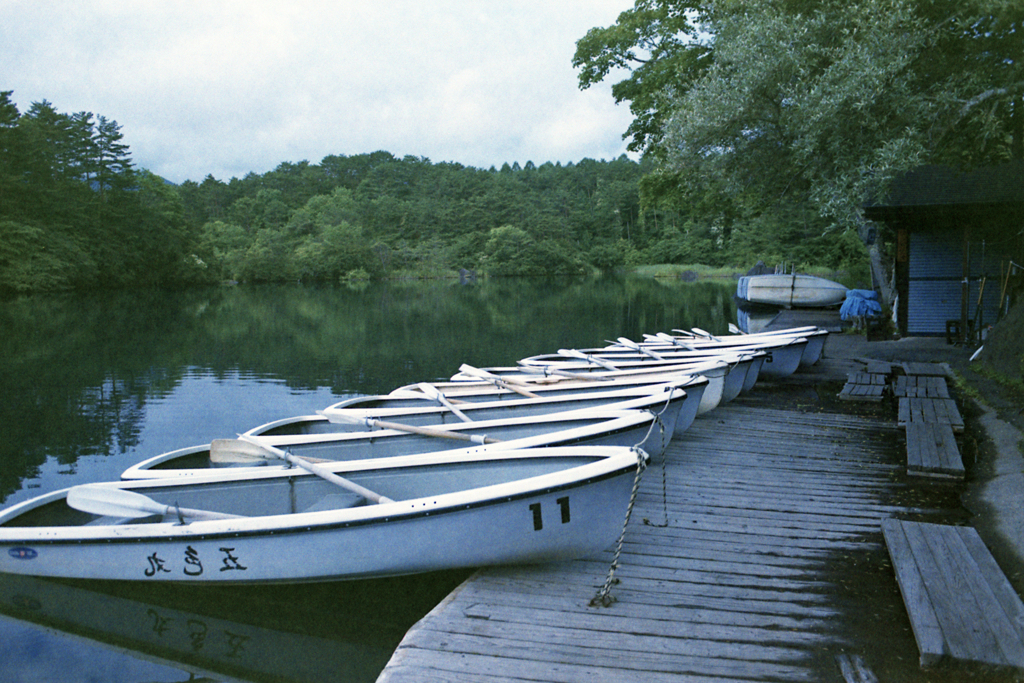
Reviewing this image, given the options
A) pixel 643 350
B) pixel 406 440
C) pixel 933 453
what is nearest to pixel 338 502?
pixel 406 440

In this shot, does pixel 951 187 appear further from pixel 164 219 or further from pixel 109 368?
pixel 164 219

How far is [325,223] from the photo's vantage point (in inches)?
3391

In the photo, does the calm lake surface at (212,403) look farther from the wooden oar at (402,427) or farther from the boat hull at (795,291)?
the boat hull at (795,291)

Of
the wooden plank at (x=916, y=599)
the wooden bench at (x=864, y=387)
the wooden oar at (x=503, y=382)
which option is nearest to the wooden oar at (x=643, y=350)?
the wooden bench at (x=864, y=387)

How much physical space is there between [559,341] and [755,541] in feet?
58.9

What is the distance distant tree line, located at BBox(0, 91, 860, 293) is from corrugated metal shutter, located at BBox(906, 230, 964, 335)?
9585 millimetres

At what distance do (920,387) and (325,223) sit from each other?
274ft

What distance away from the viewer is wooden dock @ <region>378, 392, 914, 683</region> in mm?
3355

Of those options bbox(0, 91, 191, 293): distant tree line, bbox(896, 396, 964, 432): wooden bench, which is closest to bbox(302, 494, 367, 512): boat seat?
bbox(896, 396, 964, 432): wooden bench

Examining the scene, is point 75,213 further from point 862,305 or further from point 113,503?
point 113,503

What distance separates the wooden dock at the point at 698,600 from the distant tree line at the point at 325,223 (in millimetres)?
20334

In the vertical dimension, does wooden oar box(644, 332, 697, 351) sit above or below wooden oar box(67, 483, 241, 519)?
above

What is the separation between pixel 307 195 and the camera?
11075 cm

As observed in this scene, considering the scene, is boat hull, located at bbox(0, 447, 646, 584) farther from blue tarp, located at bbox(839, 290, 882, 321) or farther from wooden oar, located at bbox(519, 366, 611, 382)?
blue tarp, located at bbox(839, 290, 882, 321)
